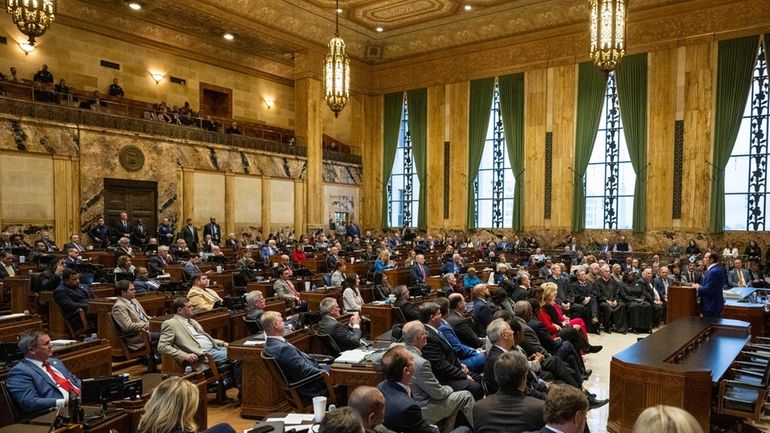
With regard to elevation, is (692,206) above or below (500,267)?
above

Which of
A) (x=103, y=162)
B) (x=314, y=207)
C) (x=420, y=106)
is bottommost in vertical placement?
(x=314, y=207)

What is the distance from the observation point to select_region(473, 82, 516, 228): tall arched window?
2050 cm

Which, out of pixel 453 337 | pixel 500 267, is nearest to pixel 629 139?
pixel 500 267

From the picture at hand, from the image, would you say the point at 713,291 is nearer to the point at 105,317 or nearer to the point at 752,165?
the point at 105,317

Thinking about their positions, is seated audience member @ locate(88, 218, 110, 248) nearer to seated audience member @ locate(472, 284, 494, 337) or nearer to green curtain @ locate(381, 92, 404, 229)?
seated audience member @ locate(472, 284, 494, 337)

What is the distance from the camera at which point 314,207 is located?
20.4 metres

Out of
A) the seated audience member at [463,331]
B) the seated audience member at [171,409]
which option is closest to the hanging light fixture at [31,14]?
the seated audience member at [463,331]

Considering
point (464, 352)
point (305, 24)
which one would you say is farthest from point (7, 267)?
point (305, 24)

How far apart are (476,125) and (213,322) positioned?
16446mm

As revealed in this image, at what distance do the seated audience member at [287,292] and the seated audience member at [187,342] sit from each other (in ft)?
6.36

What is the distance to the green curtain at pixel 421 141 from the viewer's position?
22.2 meters

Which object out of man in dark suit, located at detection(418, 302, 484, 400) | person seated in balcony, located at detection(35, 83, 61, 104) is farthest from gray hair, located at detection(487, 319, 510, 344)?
person seated in balcony, located at detection(35, 83, 61, 104)

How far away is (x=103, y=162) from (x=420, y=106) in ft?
40.9

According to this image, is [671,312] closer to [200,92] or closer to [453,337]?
[453,337]
